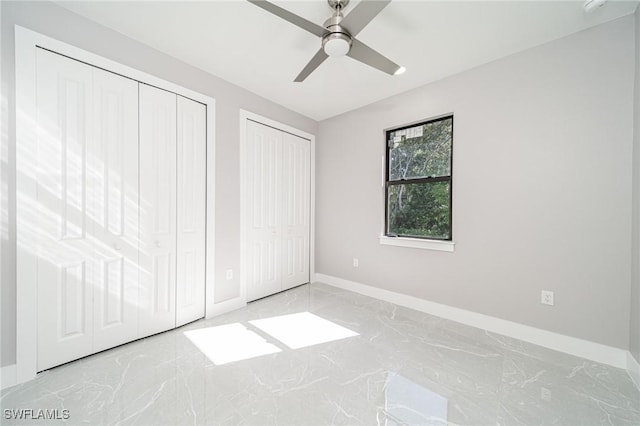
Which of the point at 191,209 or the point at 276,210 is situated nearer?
the point at 191,209

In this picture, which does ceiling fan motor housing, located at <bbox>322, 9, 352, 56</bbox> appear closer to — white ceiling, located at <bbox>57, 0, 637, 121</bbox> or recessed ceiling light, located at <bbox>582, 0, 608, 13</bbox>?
white ceiling, located at <bbox>57, 0, 637, 121</bbox>

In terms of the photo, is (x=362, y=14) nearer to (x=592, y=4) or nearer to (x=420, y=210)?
(x=592, y=4)

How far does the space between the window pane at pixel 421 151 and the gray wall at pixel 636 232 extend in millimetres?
1299

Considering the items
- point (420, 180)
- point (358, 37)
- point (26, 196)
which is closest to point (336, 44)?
point (358, 37)

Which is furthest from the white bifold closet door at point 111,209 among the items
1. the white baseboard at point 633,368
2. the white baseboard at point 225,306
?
the white baseboard at point 633,368

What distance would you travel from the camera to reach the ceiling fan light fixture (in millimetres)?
1639

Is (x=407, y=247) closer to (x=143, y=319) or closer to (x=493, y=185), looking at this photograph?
(x=493, y=185)

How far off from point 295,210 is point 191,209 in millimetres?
1528

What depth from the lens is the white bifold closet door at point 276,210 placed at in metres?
3.15

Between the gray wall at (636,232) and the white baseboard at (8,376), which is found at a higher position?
the gray wall at (636,232)

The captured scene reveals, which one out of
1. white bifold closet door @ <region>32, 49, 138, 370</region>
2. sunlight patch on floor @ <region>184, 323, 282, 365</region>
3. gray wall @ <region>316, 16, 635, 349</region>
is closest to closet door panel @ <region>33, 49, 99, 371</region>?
white bifold closet door @ <region>32, 49, 138, 370</region>

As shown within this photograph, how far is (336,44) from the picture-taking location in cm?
167

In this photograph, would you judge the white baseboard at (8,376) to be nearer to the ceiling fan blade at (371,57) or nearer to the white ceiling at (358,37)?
the white ceiling at (358,37)

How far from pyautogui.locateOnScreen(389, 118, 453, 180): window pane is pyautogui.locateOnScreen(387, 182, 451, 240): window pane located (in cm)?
16
